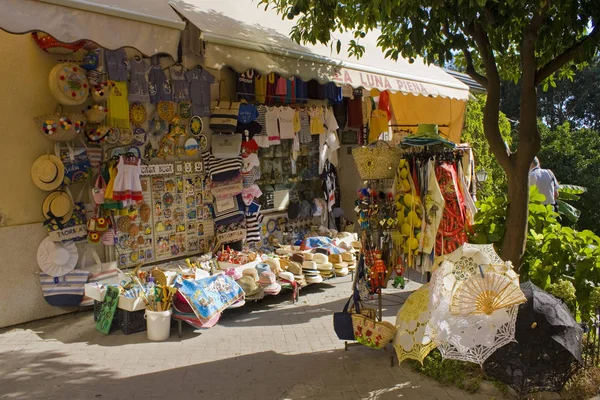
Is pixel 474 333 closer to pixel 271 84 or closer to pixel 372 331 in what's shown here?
pixel 372 331

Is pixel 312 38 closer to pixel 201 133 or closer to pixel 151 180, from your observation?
pixel 201 133

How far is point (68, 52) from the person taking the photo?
655 centimetres

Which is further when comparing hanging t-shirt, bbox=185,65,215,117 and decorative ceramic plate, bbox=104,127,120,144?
hanging t-shirt, bbox=185,65,215,117

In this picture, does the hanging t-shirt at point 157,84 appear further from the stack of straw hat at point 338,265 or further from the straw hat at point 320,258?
the stack of straw hat at point 338,265

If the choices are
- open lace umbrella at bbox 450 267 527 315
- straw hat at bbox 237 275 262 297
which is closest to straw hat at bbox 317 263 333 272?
straw hat at bbox 237 275 262 297

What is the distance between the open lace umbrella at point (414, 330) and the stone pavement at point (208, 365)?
0.31m

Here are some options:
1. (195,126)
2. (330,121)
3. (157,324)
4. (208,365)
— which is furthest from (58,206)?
(330,121)

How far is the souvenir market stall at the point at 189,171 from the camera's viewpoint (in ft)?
21.2

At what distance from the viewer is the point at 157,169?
751cm

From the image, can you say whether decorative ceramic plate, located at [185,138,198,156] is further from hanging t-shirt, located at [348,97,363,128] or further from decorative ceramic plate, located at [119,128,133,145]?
hanging t-shirt, located at [348,97,363,128]

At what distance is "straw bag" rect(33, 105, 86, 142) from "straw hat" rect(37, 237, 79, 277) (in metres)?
1.19

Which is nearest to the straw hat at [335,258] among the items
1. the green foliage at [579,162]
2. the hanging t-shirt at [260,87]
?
the hanging t-shirt at [260,87]

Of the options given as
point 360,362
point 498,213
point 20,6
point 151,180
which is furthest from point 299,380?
point 20,6

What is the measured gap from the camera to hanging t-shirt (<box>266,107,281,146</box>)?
871 cm
